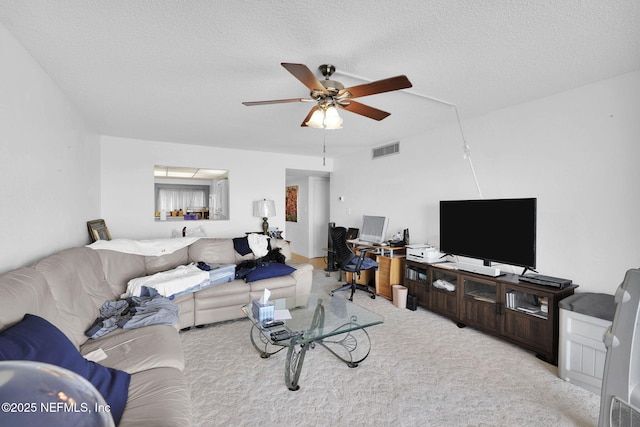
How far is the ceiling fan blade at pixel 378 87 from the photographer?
70.4 inches

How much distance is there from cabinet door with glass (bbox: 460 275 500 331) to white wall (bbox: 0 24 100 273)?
3.89m

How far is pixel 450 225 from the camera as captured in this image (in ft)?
11.6

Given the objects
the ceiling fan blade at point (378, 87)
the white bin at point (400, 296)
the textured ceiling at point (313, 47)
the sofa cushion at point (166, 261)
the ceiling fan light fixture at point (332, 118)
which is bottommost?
the white bin at point (400, 296)

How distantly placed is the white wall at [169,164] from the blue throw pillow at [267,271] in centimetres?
190

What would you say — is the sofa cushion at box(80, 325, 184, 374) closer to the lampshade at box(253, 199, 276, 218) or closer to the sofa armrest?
the sofa armrest

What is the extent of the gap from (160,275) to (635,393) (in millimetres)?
3654

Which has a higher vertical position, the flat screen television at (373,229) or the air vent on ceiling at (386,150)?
the air vent on ceiling at (386,150)

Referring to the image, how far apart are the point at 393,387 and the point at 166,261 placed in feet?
9.34

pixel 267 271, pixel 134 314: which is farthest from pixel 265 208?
pixel 134 314

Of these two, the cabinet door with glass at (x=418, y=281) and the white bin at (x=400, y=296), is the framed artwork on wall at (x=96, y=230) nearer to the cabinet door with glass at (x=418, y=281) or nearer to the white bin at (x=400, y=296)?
the white bin at (x=400, y=296)

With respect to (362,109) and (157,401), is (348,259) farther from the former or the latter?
(157,401)

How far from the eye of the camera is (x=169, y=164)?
187 inches

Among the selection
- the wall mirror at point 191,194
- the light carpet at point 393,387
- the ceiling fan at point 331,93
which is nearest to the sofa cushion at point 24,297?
the light carpet at point 393,387

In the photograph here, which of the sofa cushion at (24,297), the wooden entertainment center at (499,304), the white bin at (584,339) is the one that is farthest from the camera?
the wooden entertainment center at (499,304)
